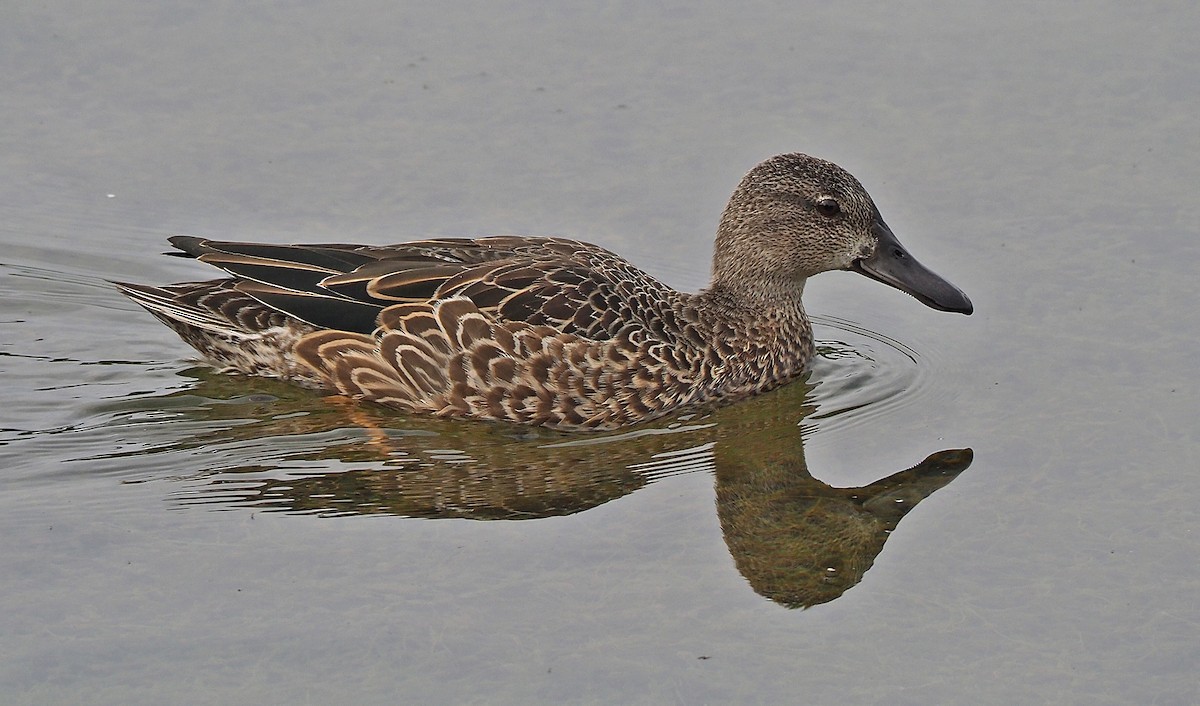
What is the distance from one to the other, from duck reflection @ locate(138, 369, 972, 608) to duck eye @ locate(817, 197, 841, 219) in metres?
1.14

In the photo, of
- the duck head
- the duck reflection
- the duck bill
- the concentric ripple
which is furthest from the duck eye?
the duck reflection

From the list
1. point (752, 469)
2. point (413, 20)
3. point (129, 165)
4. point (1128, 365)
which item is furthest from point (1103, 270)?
point (129, 165)

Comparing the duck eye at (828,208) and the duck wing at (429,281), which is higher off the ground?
the duck eye at (828,208)

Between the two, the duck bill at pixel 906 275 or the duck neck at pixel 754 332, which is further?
the duck neck at pixel 754 332

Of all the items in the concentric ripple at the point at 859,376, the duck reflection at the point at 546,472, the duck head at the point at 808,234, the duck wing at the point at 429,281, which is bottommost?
the duck reflection at the point at 546,472

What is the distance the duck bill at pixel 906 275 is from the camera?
1053cm

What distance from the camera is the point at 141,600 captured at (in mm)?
8109

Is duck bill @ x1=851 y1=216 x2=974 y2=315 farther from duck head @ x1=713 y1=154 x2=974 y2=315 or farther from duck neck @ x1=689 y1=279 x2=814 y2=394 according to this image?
duck neck @ x1=689 y1=279 x2=814 y2=394

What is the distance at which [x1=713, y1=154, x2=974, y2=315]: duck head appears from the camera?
10688 millimetres

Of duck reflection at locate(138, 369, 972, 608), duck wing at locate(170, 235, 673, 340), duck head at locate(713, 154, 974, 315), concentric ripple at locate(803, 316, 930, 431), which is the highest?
duck head at locate(713, 154, 974, 315)

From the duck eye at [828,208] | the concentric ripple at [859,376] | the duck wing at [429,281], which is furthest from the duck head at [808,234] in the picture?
the duck wing at [429,281]

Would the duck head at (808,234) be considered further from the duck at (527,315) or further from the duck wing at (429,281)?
the duck wing at (429,281)

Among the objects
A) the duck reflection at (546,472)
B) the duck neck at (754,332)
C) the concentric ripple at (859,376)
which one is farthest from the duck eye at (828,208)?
the duck reflection at (546,472)

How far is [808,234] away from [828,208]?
20 cm
